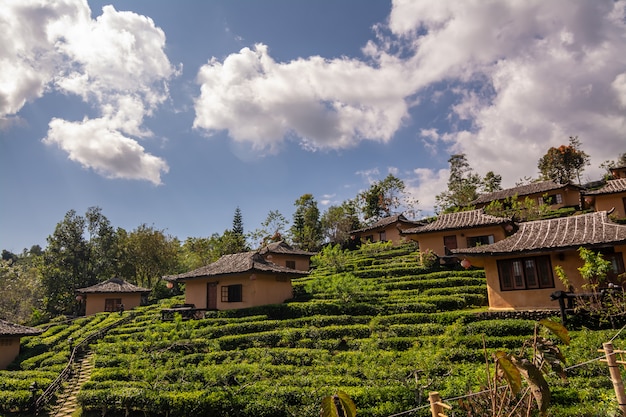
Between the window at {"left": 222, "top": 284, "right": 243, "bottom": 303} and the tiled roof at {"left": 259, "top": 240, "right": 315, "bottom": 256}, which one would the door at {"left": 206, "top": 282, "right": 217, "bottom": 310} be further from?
the tiled roof at {"left": 259, "top": 240, "right": 315, "bottom": 256}

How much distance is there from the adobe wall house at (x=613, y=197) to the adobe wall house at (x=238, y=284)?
82.2 ft

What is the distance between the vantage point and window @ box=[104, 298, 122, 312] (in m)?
35.4

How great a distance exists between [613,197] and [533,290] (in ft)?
68.6

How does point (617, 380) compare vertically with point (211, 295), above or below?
below

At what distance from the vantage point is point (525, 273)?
1675cm

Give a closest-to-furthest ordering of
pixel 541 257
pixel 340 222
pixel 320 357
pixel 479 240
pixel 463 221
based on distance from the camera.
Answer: pixel 320 357, pixel 541 257, pixel 479 240, pixel 463 221, pixel 340 222

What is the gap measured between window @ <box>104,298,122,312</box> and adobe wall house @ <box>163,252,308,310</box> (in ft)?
39.5

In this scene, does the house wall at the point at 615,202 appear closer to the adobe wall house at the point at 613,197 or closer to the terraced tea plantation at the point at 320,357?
the adobe wall house at the point at 613,197

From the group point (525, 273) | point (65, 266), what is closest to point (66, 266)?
point (65, 266)

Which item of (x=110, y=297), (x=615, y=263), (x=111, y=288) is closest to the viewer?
(x=615, y=263)

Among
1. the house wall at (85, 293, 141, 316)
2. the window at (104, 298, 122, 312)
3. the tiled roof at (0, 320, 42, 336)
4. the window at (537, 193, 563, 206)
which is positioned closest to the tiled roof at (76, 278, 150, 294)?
the house wall at (85, 293, 141, 316)

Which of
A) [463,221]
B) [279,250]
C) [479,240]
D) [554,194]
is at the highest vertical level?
[554,194]

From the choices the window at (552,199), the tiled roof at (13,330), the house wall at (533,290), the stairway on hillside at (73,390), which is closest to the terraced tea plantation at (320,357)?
the stairway on hillside at (73,390)

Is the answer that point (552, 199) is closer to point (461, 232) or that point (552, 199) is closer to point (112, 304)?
point (461, 232)
